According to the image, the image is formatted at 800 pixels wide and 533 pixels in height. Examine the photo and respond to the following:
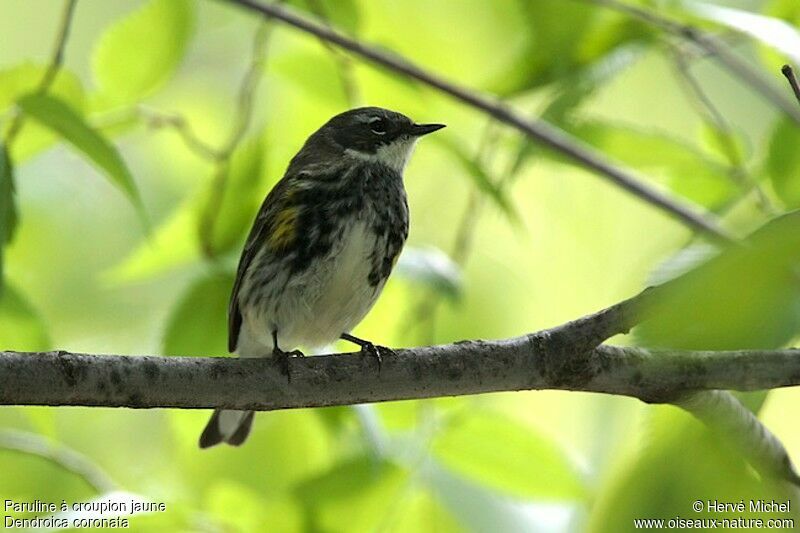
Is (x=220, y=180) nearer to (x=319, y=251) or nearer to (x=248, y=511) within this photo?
(x=319, y=251)

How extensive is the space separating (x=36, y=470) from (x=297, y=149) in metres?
1.71

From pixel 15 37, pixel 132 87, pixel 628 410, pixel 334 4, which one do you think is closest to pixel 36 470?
pixel 132 87

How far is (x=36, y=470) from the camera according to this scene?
2.61 metres

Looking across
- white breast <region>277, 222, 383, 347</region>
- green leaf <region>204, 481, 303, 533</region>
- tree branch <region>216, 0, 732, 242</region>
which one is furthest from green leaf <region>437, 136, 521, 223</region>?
green leaf <region>204, 481, 303, 533</region>

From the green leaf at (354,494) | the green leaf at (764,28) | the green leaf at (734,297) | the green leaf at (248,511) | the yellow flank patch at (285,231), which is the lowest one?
the green leaf at (248,511)

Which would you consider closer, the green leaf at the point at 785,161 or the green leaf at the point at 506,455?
the green leaf at the point at 785,161

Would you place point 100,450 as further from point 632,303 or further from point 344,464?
point 632,303

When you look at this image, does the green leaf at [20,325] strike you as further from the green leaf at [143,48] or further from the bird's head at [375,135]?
the bird's head at [375,135]

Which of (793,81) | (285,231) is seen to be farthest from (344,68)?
(793,81)

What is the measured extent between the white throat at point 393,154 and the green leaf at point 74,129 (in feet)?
4.78

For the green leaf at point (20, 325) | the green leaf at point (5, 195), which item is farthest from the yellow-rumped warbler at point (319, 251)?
the green leaf at point (5, 195)

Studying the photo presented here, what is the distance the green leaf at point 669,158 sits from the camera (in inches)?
109

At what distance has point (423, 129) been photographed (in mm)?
3426

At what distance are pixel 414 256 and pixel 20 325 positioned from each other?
1.16 meters
